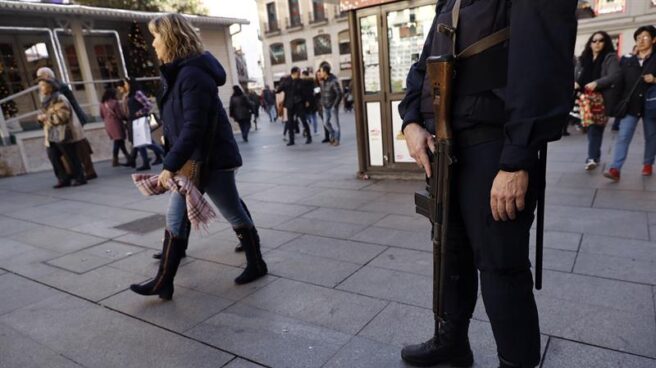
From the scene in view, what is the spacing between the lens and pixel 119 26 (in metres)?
14.3

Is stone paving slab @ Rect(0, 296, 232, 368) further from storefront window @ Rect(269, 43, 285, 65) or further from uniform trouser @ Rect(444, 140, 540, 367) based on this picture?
storefront window @ Rect(269, 43, 285, 65)

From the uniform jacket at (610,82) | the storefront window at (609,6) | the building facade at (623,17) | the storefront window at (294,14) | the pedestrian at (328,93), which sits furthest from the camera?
the storefront window at (294,14)

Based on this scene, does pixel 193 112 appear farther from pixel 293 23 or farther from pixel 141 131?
pixel 293 23

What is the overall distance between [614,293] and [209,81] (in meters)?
2.84

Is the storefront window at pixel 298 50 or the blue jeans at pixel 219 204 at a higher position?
the storefront window at pixel 298 50

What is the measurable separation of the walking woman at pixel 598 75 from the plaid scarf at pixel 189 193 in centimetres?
381

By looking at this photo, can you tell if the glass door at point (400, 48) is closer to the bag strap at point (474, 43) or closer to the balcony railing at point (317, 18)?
the bag strap at point (474, 43)

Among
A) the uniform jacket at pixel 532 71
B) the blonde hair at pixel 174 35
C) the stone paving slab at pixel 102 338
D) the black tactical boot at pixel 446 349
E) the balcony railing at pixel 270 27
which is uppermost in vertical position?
the balcony railing at pixel 270 27

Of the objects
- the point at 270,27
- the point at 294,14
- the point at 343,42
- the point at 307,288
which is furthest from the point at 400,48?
the point at 270,27

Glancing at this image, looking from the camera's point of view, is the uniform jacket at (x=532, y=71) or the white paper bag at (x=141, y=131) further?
the white paper bag at (x=141, y=131)

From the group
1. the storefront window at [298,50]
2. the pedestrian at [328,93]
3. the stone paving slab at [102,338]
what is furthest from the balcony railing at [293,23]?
the stone paving slab at [102,338]

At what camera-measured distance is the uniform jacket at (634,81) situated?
195 inches

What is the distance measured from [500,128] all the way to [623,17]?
2380cm

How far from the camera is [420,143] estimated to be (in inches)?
70.7
